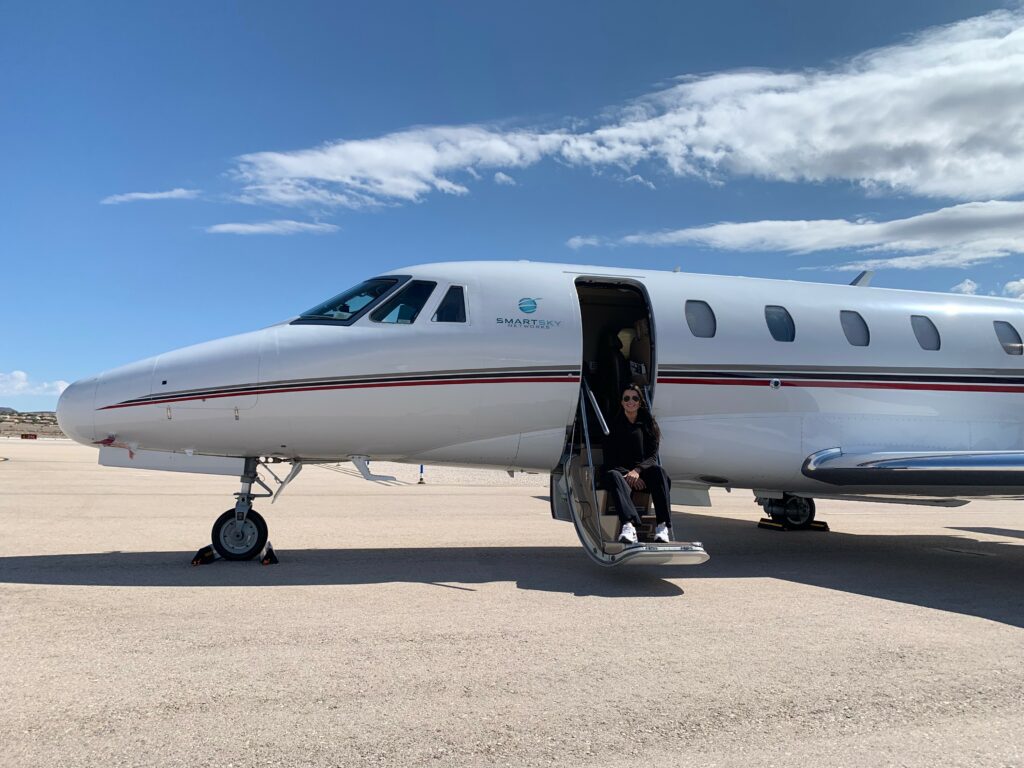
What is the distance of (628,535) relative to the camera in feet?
22.9

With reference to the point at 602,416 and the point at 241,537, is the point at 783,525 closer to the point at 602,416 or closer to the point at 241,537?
the point at 602,416

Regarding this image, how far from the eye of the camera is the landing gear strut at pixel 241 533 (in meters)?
7.70

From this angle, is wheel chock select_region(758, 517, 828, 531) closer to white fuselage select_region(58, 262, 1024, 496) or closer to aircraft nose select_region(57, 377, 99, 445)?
white fuselage select_region(58, 262, 1024, 496)

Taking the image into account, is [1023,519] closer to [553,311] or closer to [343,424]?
[553,311]

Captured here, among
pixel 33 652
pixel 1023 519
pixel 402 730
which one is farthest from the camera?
pixel 1023 519

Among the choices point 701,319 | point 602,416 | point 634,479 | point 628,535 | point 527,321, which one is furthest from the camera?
point 602,416

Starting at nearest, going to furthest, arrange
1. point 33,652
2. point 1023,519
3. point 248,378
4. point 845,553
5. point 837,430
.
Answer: point 33,652
point 248,378
point 837,430
point 845,553
point 1023,519

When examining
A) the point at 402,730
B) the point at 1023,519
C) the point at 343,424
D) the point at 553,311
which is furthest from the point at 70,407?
the point at 1023,519

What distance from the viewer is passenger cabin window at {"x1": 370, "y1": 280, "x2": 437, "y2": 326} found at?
780 cm

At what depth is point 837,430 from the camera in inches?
344

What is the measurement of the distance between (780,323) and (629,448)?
267cm

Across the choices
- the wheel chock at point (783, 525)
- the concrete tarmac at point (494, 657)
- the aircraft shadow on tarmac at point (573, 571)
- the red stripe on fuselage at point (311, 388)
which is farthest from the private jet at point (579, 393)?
the wheel chock at point (783, 525)

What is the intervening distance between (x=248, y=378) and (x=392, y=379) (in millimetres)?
1368

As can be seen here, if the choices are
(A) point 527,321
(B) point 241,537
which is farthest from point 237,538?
(A) point 527,321
